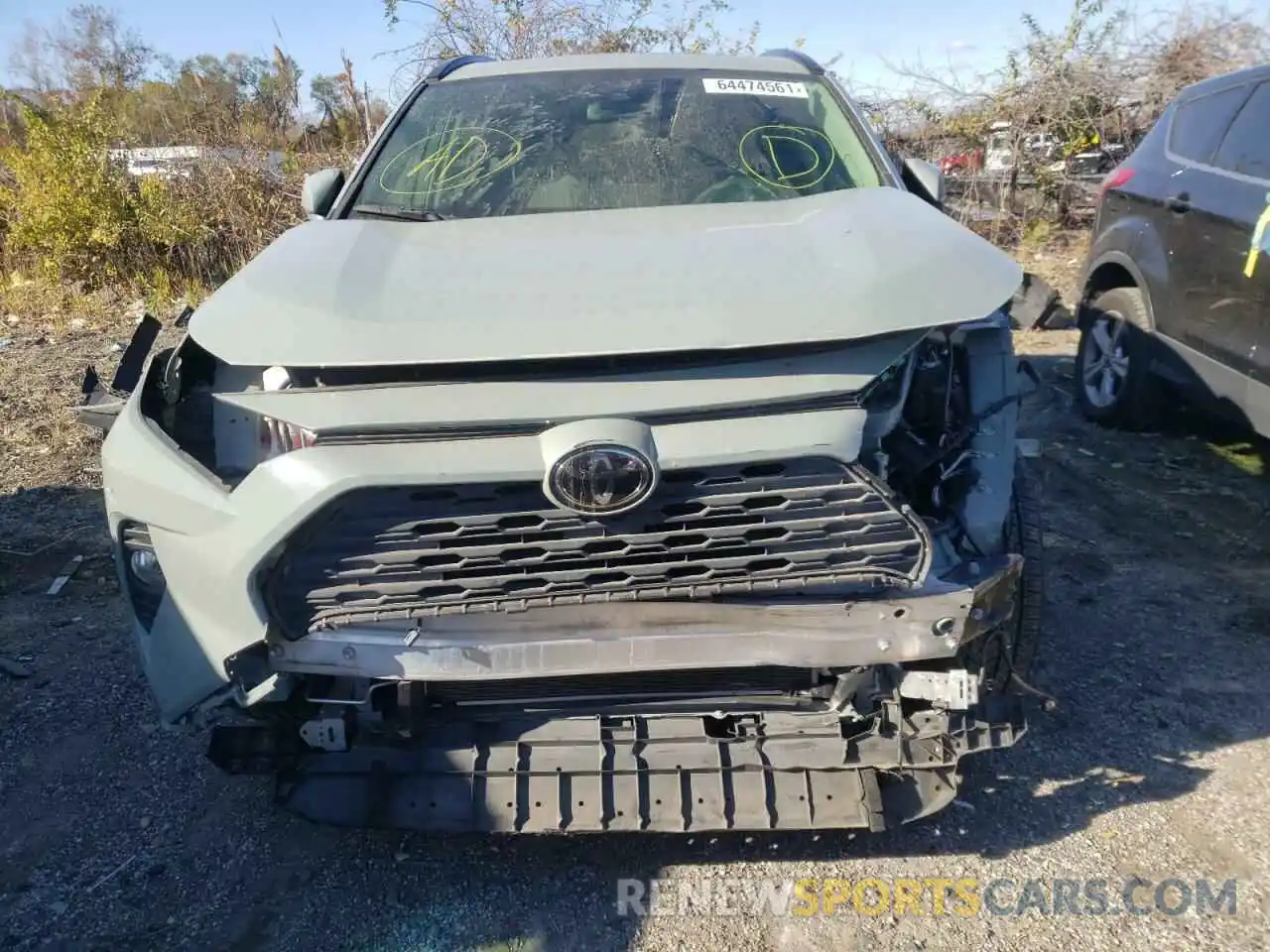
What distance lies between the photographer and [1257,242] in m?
4.05

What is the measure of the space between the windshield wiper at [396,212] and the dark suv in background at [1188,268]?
11.2 feet

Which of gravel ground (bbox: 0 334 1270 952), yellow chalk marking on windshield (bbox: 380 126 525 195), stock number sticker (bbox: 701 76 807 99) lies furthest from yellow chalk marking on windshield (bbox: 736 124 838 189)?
Result: gravel ground (bbox: 0 334 1270 952)

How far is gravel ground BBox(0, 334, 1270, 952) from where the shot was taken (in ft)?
7.61

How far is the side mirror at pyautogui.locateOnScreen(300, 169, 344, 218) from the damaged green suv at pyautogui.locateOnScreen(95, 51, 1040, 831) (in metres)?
0.83

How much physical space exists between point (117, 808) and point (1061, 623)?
318 cm

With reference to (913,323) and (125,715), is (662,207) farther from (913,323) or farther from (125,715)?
(125,715)

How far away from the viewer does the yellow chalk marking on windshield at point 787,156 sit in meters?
3.23

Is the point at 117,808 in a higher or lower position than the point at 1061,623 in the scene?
higher

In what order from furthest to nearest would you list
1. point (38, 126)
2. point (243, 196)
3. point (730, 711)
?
point (243, 196), point (38, 126), point (730, 711)

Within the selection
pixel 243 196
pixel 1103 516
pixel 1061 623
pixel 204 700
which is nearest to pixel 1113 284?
pixel 1103 516

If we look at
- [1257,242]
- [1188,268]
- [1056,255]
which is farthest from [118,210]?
[1257,242]

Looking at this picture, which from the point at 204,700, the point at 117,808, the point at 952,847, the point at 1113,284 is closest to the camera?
the point at 204,700

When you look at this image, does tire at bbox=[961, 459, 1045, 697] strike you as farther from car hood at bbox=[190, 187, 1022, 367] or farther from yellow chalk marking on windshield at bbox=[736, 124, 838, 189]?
yellow chalk marking on windshield at bbox=[736, 124, 838, 189]

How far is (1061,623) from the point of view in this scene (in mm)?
3537
